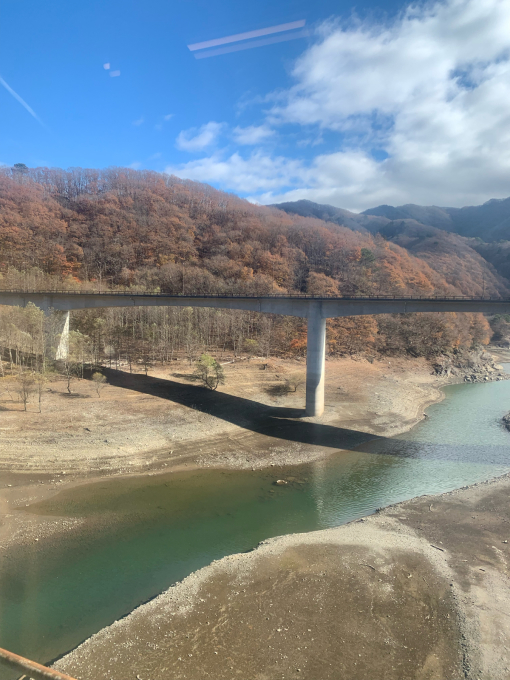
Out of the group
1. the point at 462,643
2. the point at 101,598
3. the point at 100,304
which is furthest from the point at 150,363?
the point at 462,643

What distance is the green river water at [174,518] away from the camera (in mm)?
10969

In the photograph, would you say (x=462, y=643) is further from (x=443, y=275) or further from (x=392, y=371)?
(x=443, y=275)

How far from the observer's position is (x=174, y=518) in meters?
16.0

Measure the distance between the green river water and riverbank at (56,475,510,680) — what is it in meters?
1.06

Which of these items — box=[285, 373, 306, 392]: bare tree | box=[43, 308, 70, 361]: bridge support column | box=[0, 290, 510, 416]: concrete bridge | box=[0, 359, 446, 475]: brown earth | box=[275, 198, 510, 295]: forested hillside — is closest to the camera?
box=[0, 359, 446, 475]: brown earth

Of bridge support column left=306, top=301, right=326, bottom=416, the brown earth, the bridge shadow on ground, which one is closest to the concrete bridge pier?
the brown earth

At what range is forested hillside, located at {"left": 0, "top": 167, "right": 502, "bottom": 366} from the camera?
50.0 meters

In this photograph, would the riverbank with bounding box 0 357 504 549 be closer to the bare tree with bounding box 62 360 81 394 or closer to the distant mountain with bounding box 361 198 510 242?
the bare tree with bounding box 62 360 81 394

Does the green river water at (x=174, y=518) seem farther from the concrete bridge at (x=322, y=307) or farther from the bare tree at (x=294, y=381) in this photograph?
the bare tree at (x=294, y=381)

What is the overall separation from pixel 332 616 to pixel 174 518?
759 cm

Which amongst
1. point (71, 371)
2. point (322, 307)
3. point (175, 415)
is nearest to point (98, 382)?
point (71, 371)

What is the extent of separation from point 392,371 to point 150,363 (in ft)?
91.7

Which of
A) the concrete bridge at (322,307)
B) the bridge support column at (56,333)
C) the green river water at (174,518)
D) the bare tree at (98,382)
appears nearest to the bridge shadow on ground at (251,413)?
the bare tree at (98,382)

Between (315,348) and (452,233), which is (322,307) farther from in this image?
(452,233)
